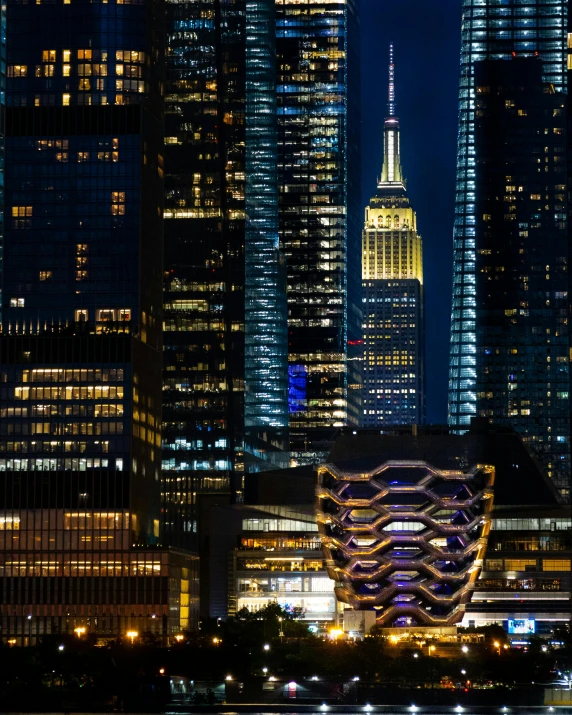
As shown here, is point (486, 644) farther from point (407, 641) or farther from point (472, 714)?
point (472, 714)

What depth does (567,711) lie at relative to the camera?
141 meters

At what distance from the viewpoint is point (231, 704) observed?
144750mm

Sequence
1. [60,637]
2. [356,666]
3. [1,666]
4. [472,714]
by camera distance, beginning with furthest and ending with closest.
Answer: [60,637]
[356,666]
[1,666]
[472,714]

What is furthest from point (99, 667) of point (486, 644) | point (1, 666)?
point (486, 644)

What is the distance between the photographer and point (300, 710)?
140125mm

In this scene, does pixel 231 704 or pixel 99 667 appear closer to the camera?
pixel 231 704

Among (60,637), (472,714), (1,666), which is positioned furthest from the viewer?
(60,637)

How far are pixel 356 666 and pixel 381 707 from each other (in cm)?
2216

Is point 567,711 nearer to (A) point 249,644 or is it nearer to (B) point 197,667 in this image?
(B) point 197,667

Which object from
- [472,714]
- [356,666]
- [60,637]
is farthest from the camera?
[60,637]

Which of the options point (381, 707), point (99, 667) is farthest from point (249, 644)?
point (381, 707)

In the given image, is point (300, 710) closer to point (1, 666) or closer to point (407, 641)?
point (1, 666)

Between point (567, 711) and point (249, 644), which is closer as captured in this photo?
point (567, 711)

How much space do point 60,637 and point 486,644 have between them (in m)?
43.8
